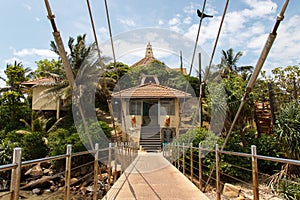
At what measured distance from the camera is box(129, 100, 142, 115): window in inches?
536

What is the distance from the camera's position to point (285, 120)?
22.2ft

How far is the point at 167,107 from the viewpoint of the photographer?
1377 centimetres

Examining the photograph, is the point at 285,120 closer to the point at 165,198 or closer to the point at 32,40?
the point at 165,198

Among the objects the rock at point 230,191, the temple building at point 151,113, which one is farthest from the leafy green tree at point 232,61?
the rock at point 230,191

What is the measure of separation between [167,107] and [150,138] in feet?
6.90

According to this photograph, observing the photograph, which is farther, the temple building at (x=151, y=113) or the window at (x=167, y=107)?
the window at (x=167, y=107)

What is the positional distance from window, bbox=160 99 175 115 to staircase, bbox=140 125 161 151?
3.23 ft

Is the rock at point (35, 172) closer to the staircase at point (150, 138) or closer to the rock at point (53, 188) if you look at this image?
the rock at point (53, 188)

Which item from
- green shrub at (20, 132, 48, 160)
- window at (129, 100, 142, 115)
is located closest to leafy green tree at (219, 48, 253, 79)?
window at (129, 100, 142, 115)

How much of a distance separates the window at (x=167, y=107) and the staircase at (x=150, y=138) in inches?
38.7

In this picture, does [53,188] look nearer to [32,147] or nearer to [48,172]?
[48,172]

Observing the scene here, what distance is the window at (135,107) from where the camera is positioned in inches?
536

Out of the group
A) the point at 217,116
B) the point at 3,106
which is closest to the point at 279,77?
the point at 217,116

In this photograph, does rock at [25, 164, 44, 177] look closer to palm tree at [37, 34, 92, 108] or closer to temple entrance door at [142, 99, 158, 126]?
palm tree at [37, 34, 92, 108]
